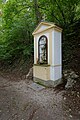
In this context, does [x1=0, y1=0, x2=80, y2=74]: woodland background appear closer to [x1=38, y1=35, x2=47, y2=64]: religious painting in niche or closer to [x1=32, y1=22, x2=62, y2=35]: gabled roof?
[x1=38, y1=35, x2=47, y2=64]: religious painting in niche

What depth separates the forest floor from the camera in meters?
3.87

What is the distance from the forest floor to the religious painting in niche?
1427mm

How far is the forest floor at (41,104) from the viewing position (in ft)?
12.7

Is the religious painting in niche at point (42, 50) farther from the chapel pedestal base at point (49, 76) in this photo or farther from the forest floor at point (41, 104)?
the forest floor at point (41, 104)

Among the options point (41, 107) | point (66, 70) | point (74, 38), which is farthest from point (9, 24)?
point (41, 107)

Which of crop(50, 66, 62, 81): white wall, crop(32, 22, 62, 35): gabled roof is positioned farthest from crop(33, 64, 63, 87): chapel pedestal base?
crop(32, 22, 62, 35): gabled roof

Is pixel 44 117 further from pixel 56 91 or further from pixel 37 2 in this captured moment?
pixel 37 2

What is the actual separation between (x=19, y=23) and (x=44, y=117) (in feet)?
24.9

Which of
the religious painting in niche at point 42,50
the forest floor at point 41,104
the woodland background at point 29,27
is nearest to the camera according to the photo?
the forest floor at point 41,104

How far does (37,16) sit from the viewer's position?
946 centimetres

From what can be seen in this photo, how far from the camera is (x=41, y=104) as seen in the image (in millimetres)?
4477

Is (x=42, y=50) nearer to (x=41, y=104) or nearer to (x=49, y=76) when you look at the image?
(x=49, y=76)

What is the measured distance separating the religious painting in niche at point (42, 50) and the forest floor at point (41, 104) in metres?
1.43

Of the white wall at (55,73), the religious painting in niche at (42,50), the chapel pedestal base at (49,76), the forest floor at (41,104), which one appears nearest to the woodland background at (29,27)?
the white wall at (55,73)
